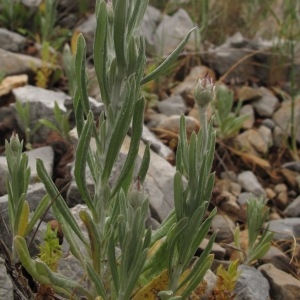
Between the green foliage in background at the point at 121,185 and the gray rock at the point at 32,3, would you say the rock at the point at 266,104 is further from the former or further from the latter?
the green foliage in background at the point at 121,185

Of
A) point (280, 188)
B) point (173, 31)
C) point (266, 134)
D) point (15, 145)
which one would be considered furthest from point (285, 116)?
point (15, 145)

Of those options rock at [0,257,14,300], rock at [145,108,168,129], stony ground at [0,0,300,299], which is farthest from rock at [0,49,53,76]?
rock at [0,257,14,300]

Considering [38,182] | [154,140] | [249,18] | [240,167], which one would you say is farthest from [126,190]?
[249,18]

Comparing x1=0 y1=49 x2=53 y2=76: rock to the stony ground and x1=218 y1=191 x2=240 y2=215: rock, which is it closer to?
the stony ground

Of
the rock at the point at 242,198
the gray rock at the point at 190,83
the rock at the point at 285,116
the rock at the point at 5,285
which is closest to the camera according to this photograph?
the rock at the point at 5,285

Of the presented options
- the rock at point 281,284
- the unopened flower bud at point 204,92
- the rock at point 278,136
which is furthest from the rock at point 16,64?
the unopened flower bud at point 204,92

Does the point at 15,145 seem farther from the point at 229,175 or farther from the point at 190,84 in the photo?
the point at 190,84

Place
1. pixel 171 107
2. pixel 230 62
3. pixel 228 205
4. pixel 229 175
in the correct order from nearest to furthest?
1. pixel 228 205
2. pixel 229 175
3. pixel 171 107
4. pixel 230 62
